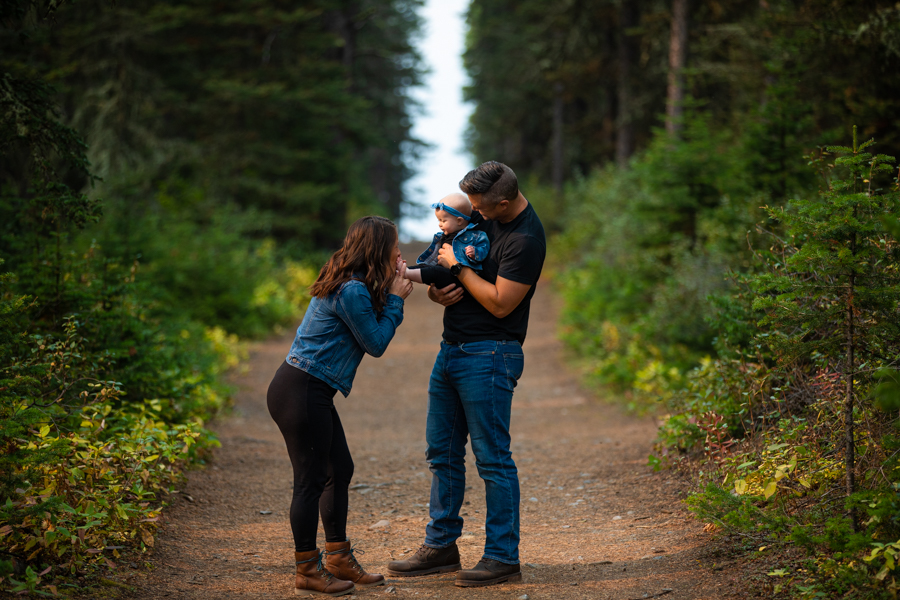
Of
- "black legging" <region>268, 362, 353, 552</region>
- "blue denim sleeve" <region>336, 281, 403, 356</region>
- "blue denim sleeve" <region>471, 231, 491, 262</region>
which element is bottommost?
"black legging" <region>268, 362, 353, 552</region>

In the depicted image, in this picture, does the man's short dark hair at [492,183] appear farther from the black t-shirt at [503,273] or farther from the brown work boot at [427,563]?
the brown work boot at [427,563]

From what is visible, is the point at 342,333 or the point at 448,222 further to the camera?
the point at 448,222

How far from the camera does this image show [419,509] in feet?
18.9

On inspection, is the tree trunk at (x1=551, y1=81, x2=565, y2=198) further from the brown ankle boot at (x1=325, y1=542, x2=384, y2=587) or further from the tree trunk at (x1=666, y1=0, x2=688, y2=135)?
the brown ankle boot at (x1=325, y1=542, x2=384, y2=587)

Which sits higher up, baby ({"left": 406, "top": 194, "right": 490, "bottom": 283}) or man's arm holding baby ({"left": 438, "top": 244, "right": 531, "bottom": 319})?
baby ({"left": 406, "top": 194, "right": 490, "bottom": 283})

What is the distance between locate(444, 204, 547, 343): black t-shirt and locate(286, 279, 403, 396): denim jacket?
1.23 feet

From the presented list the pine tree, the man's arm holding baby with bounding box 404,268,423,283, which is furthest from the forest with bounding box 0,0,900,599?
the man's arm holding baby with bounding box 404,268,423,283

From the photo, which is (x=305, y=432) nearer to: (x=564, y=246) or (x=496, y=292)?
(x=496, y=292)

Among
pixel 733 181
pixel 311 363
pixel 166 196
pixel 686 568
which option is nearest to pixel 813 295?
pixel 686 568

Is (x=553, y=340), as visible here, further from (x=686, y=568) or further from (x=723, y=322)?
(x=686, y=568)

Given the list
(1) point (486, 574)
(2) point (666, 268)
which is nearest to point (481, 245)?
(1) point (486, 574)

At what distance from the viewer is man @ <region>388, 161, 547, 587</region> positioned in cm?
383

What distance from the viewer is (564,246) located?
71.5ft

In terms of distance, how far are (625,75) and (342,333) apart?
18.3 meters
